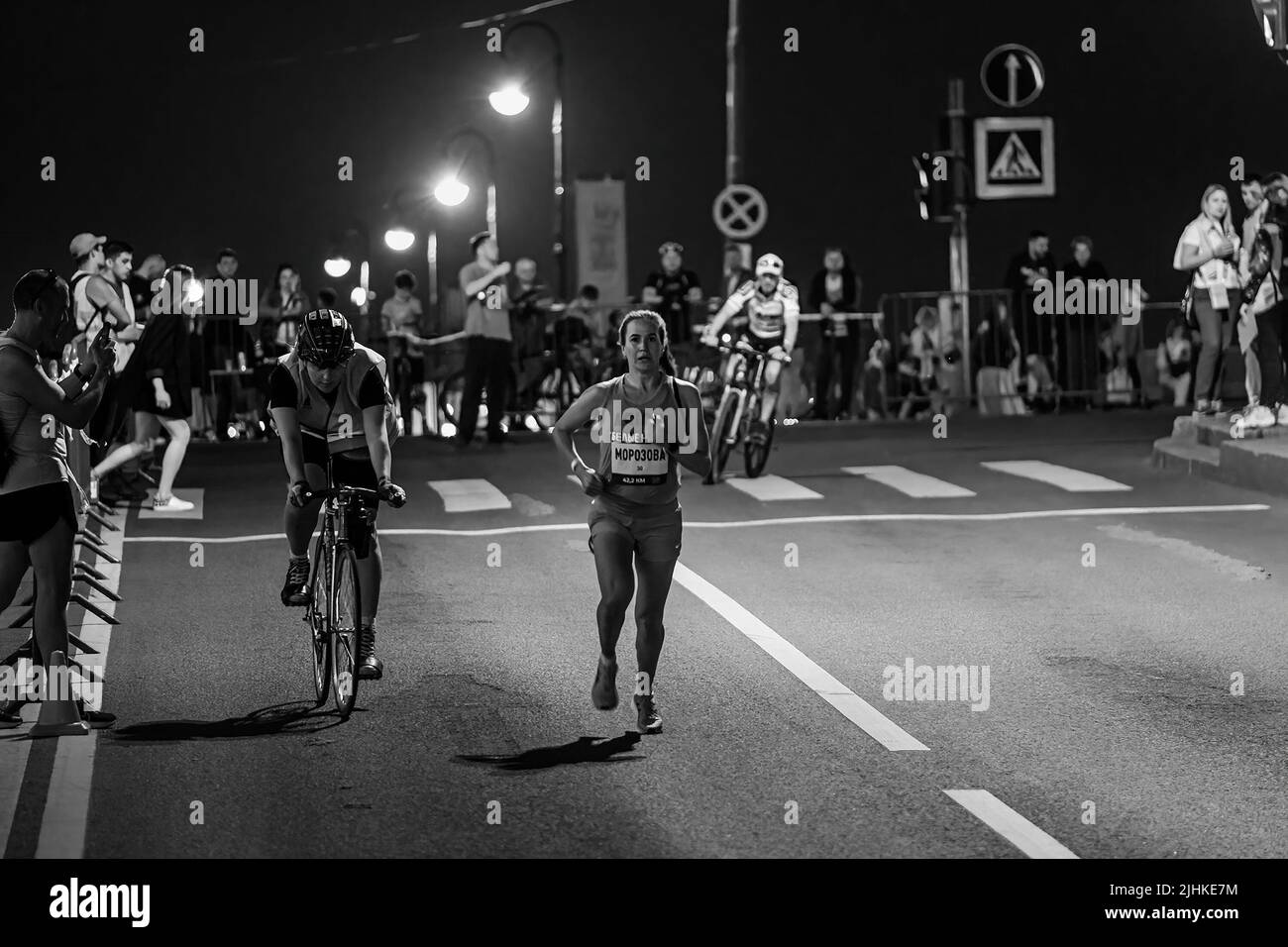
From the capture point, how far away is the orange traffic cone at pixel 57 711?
9.88 metres

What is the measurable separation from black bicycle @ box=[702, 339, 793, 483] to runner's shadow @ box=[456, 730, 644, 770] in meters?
9.69

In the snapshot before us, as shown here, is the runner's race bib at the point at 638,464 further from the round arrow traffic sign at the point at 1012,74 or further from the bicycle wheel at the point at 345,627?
the round arrow traffic sign at the point at 1012,74

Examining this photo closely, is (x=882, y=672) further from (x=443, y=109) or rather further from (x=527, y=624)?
(x=443, y=109)

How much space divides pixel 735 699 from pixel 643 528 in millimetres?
1034

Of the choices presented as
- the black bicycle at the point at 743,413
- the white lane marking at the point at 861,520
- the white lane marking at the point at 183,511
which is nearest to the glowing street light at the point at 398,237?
the white lane marking at the point at 183,511

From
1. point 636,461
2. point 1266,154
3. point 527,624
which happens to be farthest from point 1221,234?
point 1266,154

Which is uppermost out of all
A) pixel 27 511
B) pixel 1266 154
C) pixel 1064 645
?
pixel 1266 154

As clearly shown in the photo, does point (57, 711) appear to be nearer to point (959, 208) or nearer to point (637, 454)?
point (637, 454)

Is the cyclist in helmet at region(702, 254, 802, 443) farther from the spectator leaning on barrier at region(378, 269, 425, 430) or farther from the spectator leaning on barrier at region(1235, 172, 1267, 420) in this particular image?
the spectator leaning on barrier at region(378, 269, 425, 430)

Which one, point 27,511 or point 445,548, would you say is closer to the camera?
point 27,511

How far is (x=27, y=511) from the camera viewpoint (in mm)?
9758

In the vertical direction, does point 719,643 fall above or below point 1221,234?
below

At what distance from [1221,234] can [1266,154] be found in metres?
18.5

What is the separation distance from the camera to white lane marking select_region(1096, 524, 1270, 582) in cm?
1431
